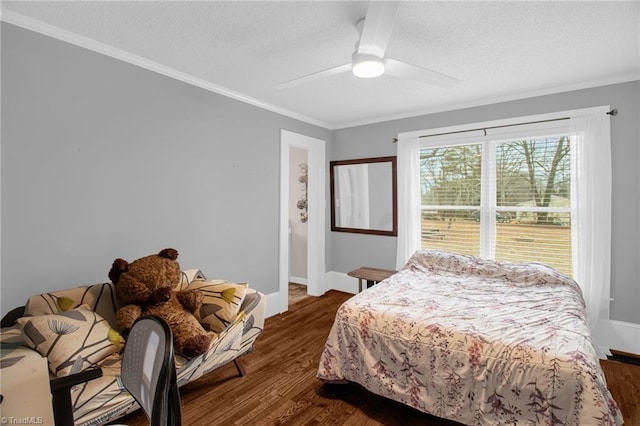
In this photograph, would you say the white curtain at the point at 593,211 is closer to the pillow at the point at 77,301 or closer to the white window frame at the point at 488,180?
Answer: the white window frame at the point at 488,180

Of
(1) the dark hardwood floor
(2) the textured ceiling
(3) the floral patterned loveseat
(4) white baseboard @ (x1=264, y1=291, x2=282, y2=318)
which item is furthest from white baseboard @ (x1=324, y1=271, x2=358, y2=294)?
(2) the textured ceiling

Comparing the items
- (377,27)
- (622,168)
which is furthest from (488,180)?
(377,27)

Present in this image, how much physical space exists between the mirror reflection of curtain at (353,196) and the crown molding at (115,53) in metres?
1.50

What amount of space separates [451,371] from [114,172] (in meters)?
2.72

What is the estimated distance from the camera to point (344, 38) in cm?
219

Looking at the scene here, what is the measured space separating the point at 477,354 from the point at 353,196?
10.1 feet

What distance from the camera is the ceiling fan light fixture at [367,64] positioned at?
193cm

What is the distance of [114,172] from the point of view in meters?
2.46

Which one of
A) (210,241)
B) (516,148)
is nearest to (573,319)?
(516,148)

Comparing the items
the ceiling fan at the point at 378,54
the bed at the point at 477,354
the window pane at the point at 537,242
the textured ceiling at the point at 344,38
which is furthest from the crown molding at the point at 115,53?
the window pane at the point at 537,242

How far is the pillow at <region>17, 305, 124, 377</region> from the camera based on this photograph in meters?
1.60

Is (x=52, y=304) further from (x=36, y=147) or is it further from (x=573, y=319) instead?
(x=573, y=319)

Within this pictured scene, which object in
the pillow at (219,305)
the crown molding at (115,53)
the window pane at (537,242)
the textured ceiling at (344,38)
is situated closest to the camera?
the textured ceiling at (344,38)

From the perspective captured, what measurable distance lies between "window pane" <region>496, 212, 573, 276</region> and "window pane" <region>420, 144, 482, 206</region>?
1.58ft
